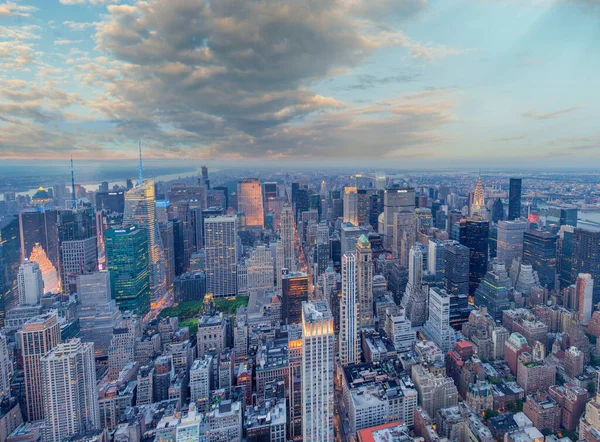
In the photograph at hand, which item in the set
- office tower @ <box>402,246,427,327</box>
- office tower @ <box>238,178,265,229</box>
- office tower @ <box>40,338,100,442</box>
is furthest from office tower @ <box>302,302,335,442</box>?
office tower @ <box>238,178,265,229</box>

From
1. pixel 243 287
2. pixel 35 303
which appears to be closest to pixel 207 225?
pixel 243 287

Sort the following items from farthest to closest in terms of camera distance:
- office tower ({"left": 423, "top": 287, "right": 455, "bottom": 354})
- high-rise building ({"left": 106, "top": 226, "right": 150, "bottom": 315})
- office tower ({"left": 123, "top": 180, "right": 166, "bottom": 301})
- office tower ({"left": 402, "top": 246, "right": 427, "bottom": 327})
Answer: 1. office tower ({"left": 123, "top": 180, "right": 166, "bottom": 301})
2. high-rise building ({"left": 106, "top": 226, "right": 150, "bottom": 315})
3. office tower ({"left": 402, "top": 246, "right": 427, "bottom": 327})
4. office tower ({"left": 423, "top": 287, "right": 455, "bottom": 354})

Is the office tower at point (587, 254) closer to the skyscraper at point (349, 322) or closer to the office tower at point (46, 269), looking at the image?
the skyscraper at point (349, 322)

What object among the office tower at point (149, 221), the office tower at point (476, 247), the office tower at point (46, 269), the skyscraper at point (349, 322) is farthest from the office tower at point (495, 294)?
the office tower at point (46, 269)

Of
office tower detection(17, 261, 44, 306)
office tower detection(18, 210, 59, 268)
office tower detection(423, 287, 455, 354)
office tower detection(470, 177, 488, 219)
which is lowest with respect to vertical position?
office tower detection(423, 287, 455, 354)

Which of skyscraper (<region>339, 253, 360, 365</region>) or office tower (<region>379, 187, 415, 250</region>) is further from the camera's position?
office tower (<region>379, 187, 415, 250</region>)

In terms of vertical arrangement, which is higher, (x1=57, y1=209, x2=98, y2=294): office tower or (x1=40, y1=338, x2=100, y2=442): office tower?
(x1=57, y1=209, x2=98, y2=294): office tower

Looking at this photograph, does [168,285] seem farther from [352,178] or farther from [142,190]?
[352,178]

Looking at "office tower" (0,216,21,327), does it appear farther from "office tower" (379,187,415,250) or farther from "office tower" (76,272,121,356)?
"office tower" (379,187,415,250)
